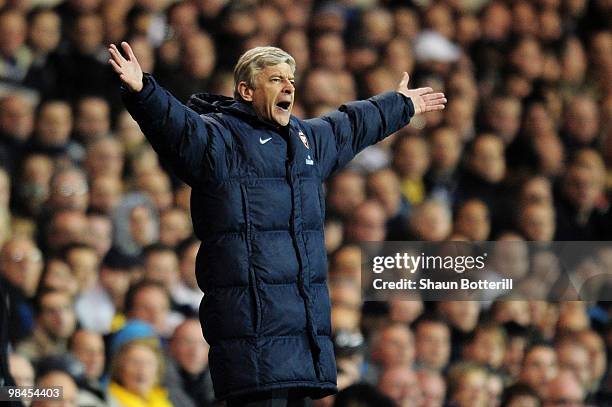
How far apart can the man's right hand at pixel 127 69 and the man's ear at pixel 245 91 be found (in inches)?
10.2

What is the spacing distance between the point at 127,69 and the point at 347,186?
213cm

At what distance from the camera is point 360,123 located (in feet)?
8.07

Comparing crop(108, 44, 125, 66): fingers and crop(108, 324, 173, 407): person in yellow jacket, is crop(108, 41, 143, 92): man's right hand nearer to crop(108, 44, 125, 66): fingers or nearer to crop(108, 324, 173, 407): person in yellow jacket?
crop(108, 44, 125, 66): fingers

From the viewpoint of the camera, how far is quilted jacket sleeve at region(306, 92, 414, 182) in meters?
2.38

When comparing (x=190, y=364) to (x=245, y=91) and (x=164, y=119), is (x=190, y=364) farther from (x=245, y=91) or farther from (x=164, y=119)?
(x=164, y=119)

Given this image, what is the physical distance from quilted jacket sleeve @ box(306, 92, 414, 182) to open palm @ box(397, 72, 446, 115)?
0.08 ft

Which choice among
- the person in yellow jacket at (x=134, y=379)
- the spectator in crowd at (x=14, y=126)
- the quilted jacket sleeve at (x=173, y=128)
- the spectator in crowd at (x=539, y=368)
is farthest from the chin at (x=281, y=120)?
the spectator in crowd at (x=539, y=368)

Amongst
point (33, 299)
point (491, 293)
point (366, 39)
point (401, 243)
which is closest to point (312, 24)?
point (366, 39)

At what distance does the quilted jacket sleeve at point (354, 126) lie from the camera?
2384 mm

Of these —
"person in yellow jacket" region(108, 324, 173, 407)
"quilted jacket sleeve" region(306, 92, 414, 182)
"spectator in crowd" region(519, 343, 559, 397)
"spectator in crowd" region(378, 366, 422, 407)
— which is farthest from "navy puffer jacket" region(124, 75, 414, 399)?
"spectator in crowd" region(519, 343, 559, 397)

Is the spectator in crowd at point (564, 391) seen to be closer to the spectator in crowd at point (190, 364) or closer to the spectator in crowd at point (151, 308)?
the spectator in crowd at point (190, 364)

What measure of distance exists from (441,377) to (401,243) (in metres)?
0.47

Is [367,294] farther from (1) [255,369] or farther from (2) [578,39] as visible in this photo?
(1) [255,369]

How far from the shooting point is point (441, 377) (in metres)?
4.00
